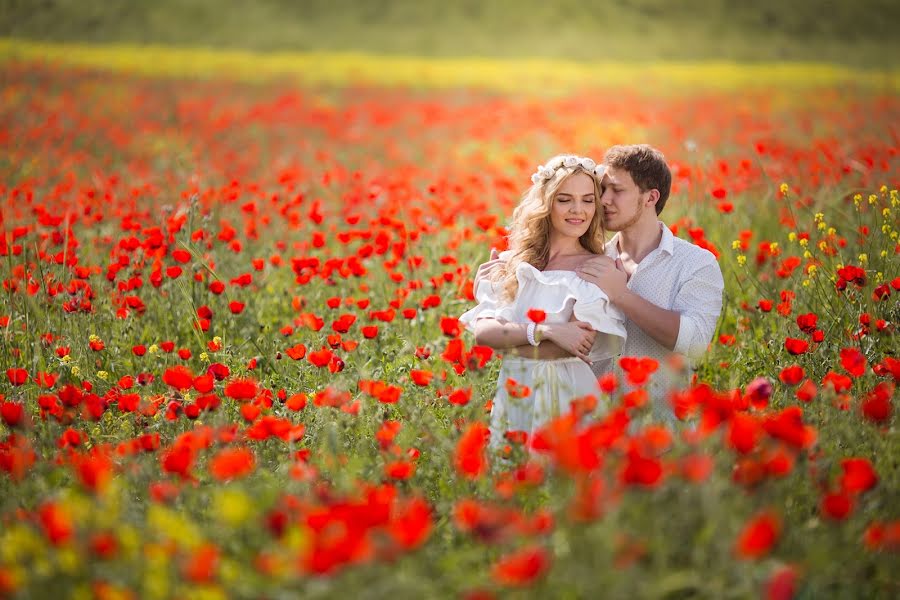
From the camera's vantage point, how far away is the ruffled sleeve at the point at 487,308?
11.0 feet

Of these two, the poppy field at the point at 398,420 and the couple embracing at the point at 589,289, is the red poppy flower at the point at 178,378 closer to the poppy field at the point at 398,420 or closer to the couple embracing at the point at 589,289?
the poppy field at the point at 398,420

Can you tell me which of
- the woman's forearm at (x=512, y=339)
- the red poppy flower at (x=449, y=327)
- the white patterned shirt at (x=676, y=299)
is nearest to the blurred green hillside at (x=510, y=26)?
the white patterned shirt at (x=676, y=299)

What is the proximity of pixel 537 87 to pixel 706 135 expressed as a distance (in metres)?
8.32

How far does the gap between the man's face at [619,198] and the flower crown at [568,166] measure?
82 millimetres

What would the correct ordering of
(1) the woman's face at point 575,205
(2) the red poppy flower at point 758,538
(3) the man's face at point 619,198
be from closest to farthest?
(2) the red poppy flower at point 758,538
(1) the woman's face at point 575,205
(3) the man's face at point 619,198

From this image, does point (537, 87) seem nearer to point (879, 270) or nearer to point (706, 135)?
point (706, 135)

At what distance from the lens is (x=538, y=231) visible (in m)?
3.49

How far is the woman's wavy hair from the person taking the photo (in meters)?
3.39

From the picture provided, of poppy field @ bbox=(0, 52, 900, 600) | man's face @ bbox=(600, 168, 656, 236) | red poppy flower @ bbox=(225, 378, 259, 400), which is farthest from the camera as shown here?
man's face @ bbox=(600, 168, 656, 236)

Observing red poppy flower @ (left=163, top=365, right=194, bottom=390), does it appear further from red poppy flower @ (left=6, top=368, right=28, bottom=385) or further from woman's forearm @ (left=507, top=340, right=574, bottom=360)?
woman's forearm @ (left=507, top=340, right=574, bottom=360)

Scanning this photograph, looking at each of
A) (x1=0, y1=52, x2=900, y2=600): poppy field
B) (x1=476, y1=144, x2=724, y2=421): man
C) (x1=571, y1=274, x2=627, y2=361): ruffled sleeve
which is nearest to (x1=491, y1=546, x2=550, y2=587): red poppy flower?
(x1=0, y1=52, x2=900, y2=600): poppy field

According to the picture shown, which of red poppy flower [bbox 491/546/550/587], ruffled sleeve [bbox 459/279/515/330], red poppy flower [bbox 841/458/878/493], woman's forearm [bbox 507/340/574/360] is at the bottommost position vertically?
red poppy flower [bbox 491/546/550/587]

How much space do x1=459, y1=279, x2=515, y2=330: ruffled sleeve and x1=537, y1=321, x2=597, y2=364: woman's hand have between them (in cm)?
20

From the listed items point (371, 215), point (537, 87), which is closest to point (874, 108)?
point (537, 87)
